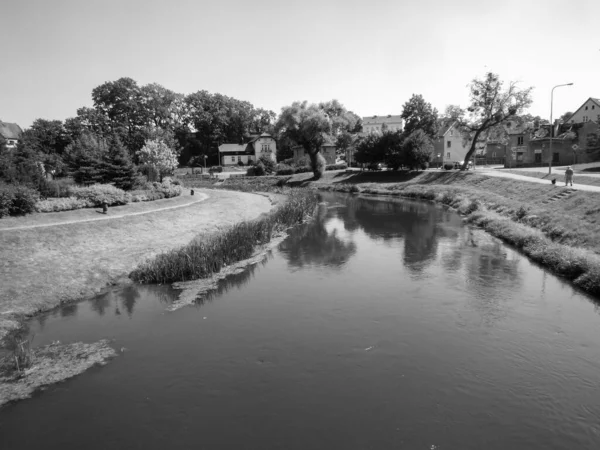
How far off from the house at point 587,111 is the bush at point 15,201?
275ft

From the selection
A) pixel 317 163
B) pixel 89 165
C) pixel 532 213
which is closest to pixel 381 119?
pixel 317 163

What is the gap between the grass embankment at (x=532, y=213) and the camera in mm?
19344

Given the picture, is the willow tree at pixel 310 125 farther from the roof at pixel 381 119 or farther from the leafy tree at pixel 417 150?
the roof at pixel 381 119

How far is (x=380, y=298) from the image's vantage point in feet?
55.8

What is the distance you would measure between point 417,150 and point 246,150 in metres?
58.4

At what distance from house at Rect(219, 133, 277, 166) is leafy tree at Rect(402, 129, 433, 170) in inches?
1911

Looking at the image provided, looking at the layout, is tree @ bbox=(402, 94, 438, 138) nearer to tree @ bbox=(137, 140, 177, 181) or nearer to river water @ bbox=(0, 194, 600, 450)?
tree @ bbox=(137, 140, 177, 181)

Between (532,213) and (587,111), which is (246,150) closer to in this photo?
(587,111)

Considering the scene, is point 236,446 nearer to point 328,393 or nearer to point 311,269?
point 328,393

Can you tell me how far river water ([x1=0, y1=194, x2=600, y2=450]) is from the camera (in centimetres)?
900

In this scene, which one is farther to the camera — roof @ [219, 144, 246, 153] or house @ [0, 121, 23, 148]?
roof @ [219, 144, 246, 153]

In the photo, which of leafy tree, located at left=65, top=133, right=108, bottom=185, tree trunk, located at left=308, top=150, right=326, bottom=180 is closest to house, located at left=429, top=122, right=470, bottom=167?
tree trunk, located at left=308, top=150, right=326, bottom=180

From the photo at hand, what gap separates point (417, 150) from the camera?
61656mm

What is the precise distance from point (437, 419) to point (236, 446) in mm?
4793
